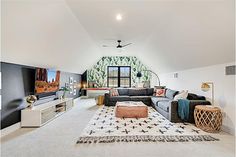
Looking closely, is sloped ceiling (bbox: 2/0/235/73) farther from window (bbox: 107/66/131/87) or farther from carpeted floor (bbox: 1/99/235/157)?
window (bbox: 107/66/131/87)

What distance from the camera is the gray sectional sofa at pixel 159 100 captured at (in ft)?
12.8

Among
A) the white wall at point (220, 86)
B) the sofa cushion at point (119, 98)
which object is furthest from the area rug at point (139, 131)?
the sofa cushion at point (119, 98)

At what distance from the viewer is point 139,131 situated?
3285 millimetres

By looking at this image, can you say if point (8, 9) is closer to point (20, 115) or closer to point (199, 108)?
point (20, 115)

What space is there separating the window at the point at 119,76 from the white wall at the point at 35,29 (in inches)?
225

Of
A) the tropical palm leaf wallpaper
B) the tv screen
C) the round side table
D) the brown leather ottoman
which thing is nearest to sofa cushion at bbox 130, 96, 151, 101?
the brown leather ottoman

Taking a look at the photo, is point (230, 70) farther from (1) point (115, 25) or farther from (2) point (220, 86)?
(1) point (115, 25)

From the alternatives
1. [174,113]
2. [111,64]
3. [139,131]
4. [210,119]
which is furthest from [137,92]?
[210,119]

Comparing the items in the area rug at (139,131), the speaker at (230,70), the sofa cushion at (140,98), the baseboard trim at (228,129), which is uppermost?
the speaker at (230,70)

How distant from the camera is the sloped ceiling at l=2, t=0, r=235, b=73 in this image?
2.50 m

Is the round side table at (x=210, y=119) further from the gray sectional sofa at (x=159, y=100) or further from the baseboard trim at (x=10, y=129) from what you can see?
the baseboard trim at (x=10, y=129)

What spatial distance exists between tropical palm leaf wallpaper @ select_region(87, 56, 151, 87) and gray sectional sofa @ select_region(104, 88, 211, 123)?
2864mm

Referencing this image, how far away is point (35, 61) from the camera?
3.92 metres

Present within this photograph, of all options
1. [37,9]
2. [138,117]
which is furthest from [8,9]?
[138,117]
